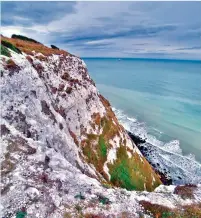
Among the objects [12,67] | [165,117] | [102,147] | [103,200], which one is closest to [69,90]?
[102,147]

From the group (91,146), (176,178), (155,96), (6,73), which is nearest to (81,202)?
(6,73)

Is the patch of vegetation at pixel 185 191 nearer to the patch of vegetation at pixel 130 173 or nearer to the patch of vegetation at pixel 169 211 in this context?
the patch of vegetation at pixel 169 211

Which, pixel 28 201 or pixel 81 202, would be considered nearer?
pixel 28 201

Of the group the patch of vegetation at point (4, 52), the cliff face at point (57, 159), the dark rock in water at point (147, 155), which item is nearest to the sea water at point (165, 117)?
the dark rock in water at point (147, 155)

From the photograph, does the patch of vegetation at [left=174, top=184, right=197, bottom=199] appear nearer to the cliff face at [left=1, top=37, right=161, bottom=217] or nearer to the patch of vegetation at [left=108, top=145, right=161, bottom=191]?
the cliff face at [left=1, top=37, right=161, bottom=217]

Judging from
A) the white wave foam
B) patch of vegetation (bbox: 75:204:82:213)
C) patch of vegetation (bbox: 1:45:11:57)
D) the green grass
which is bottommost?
the white wave foam

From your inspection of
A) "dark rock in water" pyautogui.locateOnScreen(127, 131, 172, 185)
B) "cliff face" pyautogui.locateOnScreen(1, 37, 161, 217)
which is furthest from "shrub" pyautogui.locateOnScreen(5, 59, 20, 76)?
"dark rock in water" pyautogui.locateOnScreen(127, 131, 172, 185)

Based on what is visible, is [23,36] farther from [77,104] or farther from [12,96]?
[12,96]

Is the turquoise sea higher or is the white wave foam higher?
the turquoise sea
